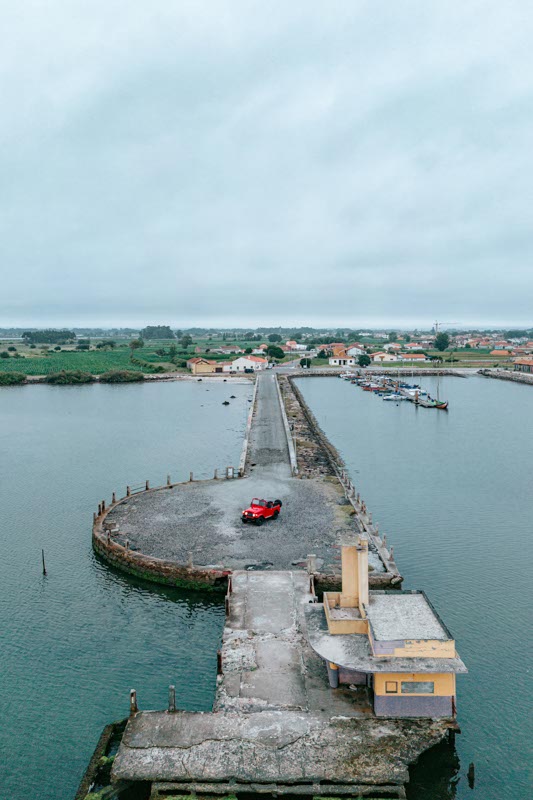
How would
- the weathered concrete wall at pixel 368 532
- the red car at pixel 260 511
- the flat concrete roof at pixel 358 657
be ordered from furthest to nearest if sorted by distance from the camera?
the red car at pixel 260 511 → the weathered concrete wall at pixel 368 532 → the flat concrete roof at pixel 358 657

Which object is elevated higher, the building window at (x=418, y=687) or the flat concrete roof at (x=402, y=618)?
the flat concrete roof at (x=402, y=618)

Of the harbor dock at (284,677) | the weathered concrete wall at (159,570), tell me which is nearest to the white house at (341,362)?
the harbor dock at (284,677)

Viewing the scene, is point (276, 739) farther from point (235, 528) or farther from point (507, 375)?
point (507, 375)

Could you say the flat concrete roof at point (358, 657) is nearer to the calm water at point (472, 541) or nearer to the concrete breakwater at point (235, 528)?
the calm water at point (472, 541)

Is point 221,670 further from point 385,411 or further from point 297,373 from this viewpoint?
point 297,373

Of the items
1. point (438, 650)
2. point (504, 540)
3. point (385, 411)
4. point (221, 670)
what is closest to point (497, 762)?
point (438, 650)

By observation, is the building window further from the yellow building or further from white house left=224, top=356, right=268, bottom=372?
white house left=224, top=356, right=268, bottom=372

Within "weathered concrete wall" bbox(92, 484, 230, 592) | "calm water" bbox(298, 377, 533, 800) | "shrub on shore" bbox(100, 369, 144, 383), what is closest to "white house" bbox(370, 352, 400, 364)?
"shrub on shore" bbox(100, 369, 144, 383)
